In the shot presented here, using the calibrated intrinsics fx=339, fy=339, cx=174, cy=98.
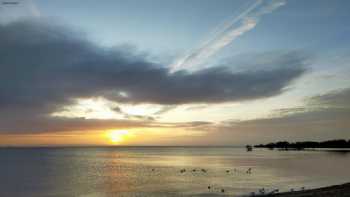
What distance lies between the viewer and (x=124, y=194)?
1527 inches

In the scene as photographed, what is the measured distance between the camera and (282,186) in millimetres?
41750

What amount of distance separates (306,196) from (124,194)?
2097cm

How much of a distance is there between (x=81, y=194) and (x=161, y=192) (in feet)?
30.7

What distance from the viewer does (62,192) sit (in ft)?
137

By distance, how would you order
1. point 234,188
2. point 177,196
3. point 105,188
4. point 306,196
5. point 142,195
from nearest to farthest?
point 306,196, point 177,196, point 142,195, point 234,188, point 105,188

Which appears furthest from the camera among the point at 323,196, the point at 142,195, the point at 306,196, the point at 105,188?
the point at 105,188

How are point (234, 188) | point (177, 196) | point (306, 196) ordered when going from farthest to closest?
point (234, 188), point (177, 196), point (306, 196)

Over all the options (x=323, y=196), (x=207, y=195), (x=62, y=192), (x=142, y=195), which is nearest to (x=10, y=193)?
(x=62, y=192)

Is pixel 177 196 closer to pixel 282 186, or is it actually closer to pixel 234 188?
pixel 234 188

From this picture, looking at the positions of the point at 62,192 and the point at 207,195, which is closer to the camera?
the point at 207,195

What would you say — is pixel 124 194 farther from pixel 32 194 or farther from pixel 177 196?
pixel 32 194

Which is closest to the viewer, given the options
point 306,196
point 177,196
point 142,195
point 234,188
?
point 306,196

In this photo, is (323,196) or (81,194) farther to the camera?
(81,194)

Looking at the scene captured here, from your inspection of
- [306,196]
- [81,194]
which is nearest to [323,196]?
[306,196]
